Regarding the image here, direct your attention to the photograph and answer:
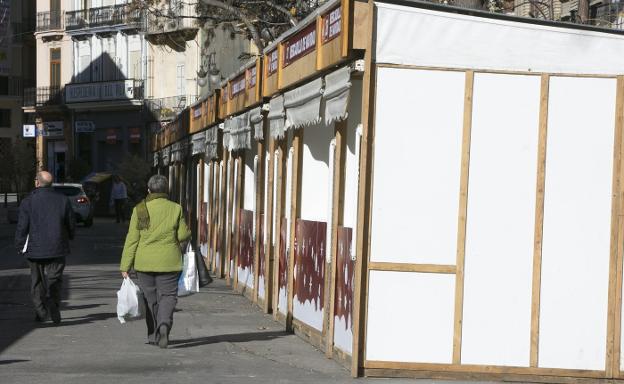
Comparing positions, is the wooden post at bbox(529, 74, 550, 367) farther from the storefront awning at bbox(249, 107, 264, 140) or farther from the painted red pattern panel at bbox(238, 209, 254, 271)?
the painted red pattern panel at bbox(238, 209, 254, 271)

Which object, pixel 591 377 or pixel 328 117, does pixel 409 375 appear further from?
pixel 328 117

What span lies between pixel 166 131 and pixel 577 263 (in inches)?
1187

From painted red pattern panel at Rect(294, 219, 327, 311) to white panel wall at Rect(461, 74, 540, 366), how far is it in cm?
227

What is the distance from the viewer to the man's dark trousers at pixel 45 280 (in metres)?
14.6

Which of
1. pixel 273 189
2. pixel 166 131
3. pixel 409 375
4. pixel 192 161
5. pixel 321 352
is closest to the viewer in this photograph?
pixel 409 375

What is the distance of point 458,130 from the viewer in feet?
35.8

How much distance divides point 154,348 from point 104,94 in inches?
2342

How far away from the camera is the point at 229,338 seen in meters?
13.7

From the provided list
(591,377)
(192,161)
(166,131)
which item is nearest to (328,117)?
(591,377)

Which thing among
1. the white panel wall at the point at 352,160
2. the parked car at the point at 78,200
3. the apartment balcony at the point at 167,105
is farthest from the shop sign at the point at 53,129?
the white panel wall at the point at 352,160

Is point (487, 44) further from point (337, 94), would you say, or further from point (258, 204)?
point (258, 204)

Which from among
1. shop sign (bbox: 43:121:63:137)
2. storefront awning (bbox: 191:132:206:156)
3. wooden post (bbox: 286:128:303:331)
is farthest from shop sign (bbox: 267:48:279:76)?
shop sign (bbox: 43:121:63:137)

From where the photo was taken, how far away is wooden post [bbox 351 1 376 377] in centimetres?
1070

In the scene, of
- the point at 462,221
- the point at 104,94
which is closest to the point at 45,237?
the point at 462,221
